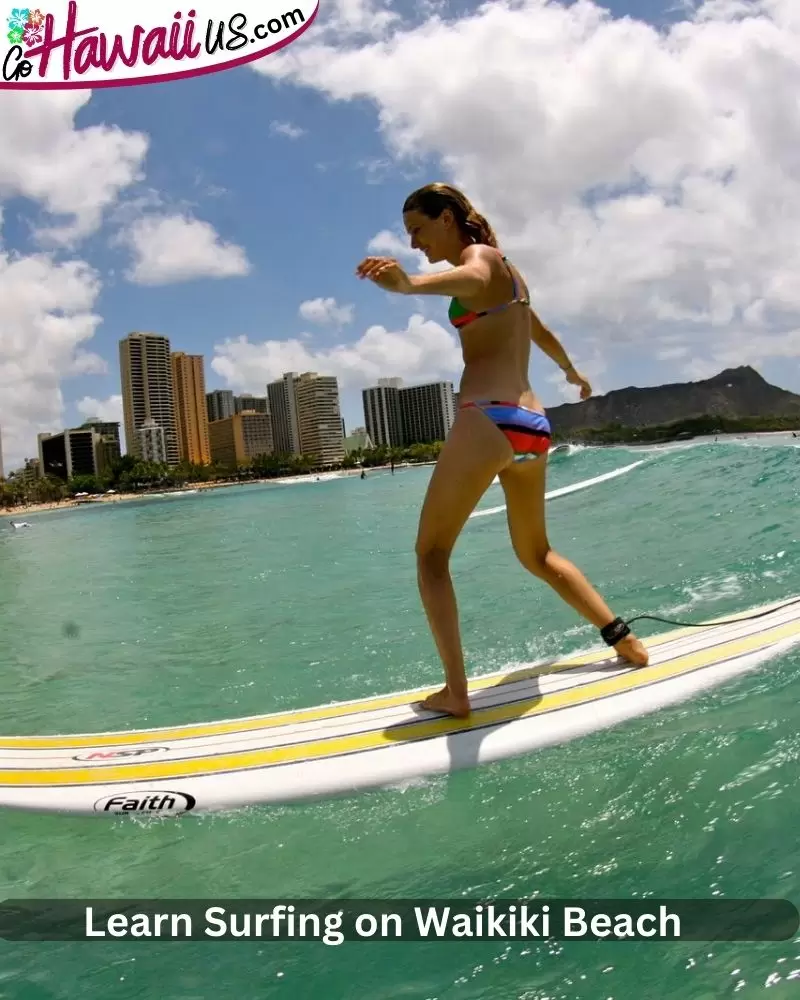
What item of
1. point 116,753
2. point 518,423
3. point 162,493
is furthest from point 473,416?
point 162,493

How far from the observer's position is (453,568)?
778 centimetres

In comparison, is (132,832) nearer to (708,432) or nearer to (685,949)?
(685,949)

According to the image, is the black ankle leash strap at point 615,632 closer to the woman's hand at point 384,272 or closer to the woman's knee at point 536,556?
the woman's knee at point 536,556

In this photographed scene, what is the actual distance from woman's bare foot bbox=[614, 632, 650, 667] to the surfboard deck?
0.14ft

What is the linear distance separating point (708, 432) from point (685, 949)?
67254mm

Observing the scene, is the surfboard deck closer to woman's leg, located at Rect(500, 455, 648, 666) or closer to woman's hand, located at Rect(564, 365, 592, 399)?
woman's leg, located at Rect(500, 455, 648, 666)

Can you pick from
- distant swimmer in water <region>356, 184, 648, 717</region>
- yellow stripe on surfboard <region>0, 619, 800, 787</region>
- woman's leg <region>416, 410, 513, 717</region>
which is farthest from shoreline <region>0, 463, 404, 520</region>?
woman's leg <region>416, 410, 513, 717</region>

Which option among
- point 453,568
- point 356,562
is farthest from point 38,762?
point 356,562

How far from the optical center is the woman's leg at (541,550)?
2.93 metres

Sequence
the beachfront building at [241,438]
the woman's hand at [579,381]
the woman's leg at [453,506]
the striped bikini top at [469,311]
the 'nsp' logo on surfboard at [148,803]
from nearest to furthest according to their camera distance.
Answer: the 'nsp' logo on surfboard at [148,803]
the woman's leg at [453,506]
the striped bikini top at [469,311]
the woman's hand at [579,381]
the beachfront building at [241,438]

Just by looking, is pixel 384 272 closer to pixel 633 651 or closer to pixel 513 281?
pixel 513 281

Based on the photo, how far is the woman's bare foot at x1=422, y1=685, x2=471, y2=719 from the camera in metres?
2.67

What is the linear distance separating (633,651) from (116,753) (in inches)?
84.5

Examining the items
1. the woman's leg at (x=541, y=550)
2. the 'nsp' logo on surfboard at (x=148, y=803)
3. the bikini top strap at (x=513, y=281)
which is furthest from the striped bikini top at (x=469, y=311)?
the 'nsp' logo on surfboard at (x=148, y=803)
